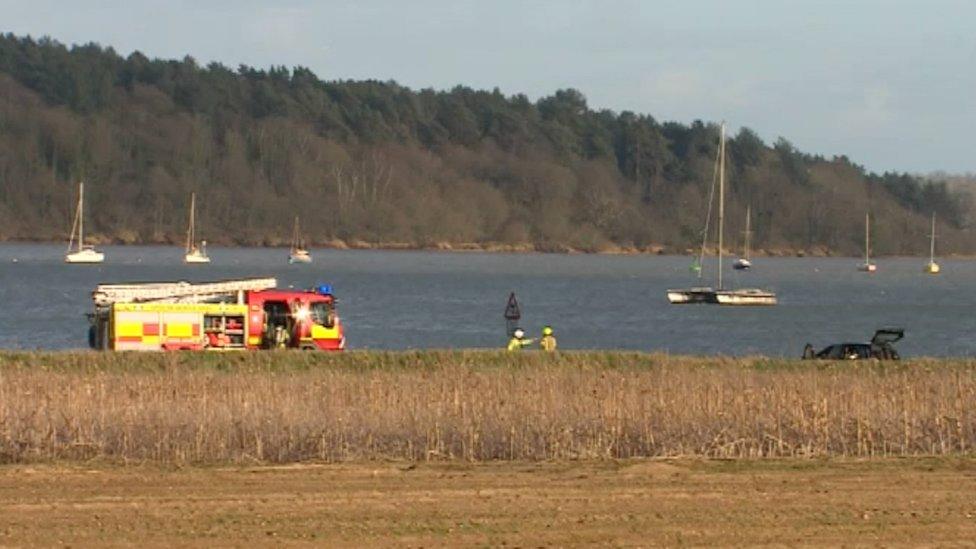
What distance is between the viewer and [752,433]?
25.4 m

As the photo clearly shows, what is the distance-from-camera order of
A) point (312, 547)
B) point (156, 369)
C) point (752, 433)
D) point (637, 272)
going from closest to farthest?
point (312, 547), point (752, 433), point (156, 369), point (637, 272)

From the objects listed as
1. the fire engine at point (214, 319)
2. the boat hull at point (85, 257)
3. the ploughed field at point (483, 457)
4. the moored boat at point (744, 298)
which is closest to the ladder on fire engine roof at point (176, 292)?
the fire engine at point (214, 319)

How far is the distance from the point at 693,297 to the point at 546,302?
7888mm

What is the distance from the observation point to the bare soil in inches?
703

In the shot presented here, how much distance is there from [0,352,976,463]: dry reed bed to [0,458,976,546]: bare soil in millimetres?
1300

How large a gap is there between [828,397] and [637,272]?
Answer: 13634cm

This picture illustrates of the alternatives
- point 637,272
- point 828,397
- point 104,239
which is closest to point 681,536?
point 828,397

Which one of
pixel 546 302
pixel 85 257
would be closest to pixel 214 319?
pixel 546 302

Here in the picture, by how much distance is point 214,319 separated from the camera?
40125 mm

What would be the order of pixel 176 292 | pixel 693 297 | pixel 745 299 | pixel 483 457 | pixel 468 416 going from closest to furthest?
pixel 483 457, pixel 468 416, pixel 176 292, pixel 745 299, pixel 693 297

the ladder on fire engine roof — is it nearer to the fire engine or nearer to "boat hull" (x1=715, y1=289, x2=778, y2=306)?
the fire engine

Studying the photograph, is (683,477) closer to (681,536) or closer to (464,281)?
(681,536)

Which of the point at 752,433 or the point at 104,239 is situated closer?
the point at 752,433

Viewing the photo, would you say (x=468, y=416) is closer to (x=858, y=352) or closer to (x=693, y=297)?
(x=858, y=352)
